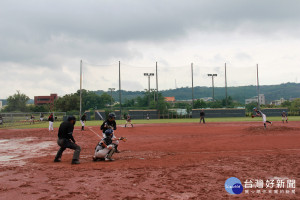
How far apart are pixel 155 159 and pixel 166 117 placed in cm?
5219

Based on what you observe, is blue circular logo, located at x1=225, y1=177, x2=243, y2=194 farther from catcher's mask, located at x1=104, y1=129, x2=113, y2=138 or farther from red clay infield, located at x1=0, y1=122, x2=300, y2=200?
catcher's mask, located at x1=104, y1=129, x2=113, y2=138

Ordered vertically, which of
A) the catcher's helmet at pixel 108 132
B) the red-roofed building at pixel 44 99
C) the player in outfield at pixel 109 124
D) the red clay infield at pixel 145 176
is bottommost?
the red clay infield at pixel 145 176

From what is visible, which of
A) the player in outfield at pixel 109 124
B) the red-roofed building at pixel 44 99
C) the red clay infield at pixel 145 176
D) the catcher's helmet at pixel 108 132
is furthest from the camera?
the red-roofed building at pixel 44 99

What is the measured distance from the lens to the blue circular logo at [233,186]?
5.52 metres

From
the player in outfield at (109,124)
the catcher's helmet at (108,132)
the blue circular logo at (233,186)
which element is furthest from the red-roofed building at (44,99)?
the blue circular logo at (233,186)

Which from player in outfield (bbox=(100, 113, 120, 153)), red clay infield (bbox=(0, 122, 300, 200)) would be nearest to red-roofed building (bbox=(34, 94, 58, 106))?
player in outfield (bbox=(100, 113, 120, 153))

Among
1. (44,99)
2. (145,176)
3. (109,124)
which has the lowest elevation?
(145,176)

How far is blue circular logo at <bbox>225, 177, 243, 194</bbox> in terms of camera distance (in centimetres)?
552

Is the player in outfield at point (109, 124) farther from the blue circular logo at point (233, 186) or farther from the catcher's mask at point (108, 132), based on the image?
the blue circular logo at point (233, 186)

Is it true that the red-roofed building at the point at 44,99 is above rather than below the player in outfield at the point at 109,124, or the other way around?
above

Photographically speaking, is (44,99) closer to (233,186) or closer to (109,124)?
(109,124)

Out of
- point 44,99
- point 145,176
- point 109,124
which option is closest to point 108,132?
point 109,124

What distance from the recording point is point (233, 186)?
582 centimetres

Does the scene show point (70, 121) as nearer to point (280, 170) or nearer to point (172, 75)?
point (280, 170)
